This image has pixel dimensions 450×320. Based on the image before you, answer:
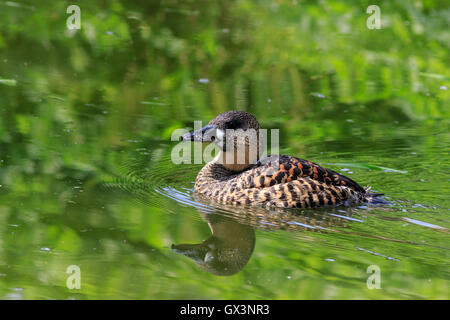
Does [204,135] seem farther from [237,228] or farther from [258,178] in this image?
[237,228]

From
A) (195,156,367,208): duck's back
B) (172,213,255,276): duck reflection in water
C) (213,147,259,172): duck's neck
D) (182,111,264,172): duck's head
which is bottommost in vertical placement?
(172,213,255,276): duck reflection in water

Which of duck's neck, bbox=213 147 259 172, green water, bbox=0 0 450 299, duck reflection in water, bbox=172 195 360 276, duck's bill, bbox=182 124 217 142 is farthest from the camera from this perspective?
duck's neck, bbox=213 147 259 172

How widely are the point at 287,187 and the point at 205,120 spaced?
10.9ft

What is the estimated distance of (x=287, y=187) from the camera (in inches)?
327

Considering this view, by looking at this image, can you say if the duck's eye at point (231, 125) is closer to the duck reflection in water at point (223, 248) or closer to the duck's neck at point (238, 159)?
the duck's neck at point (238, 159)

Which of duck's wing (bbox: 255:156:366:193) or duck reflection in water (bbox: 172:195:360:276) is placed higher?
duck's wing (bbox: 255:156:366:193)

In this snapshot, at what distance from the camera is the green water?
252 inches

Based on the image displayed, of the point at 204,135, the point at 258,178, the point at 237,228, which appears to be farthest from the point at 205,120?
the point at 237,228

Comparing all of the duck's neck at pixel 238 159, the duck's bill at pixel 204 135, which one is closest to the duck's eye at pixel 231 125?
the duck's bill at pixel 204 135

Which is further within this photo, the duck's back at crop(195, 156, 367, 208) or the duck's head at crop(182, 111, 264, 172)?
the duck's head at crop(182, 111, 264, 172)

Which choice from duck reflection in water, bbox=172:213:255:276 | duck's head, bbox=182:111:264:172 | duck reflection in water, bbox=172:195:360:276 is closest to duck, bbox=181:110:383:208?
duck's head, bbox=182:111:264:172

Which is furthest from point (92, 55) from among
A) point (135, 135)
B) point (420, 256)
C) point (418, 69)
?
point (420, 256)

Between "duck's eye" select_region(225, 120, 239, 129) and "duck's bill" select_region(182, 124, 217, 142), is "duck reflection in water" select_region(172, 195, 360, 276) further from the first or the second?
"duck's eye" select_region(225, 120, 239, 129)
